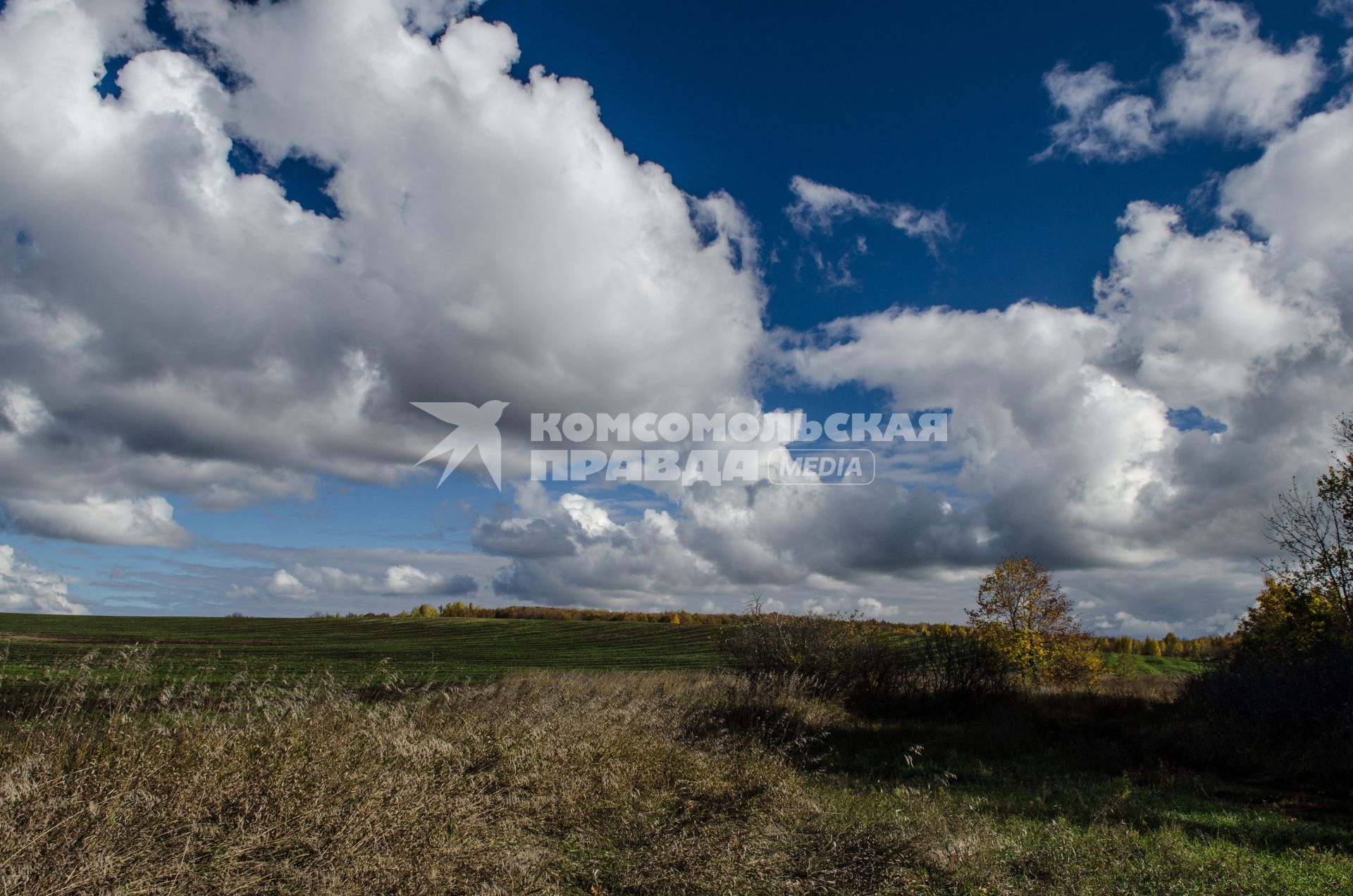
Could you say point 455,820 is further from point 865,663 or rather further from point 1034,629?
point 1034,629

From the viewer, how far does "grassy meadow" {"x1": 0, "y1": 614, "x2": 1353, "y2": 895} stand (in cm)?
570

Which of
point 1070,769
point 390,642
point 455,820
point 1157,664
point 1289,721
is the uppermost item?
point 455,820

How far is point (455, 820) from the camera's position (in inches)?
280

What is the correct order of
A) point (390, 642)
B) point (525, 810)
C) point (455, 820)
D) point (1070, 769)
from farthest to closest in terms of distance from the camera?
1. point (390, 642)
2. point (1070, 769)
3. point (525, 810)
4. point (455, 820)

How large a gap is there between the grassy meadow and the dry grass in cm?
3

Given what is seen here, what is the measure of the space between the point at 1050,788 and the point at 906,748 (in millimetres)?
4578

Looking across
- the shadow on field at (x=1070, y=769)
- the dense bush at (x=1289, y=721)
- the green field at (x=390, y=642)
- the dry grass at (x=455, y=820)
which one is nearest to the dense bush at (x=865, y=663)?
the shadow on field at (x=1070, y=769)

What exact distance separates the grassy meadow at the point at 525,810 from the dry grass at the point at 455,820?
0.03 m

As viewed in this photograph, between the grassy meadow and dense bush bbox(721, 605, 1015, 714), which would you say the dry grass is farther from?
dense bush bbox(721, 605, 1015, 714)

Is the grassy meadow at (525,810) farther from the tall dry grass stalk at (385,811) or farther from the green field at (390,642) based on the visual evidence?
the green field at (390,642)

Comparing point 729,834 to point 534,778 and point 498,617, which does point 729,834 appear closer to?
point 534,778

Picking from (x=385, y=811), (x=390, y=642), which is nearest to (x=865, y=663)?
(x=385, y=811)

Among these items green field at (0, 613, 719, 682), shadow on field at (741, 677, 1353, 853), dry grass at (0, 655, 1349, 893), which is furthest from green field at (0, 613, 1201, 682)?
dry grass at (0, 655, 1349, 893)

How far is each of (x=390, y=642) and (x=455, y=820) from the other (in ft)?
226
